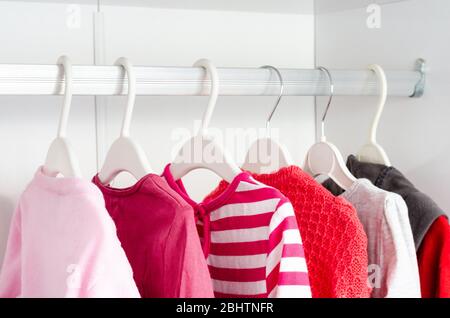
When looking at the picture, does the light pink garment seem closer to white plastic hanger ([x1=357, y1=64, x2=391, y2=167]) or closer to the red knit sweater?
the red knit sweater

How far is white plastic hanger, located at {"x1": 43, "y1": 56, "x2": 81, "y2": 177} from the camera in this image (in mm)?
957

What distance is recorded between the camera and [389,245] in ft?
3.33

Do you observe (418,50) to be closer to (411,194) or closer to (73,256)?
(411,194)

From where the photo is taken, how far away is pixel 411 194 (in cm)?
109

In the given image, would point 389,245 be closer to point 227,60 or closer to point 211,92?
point 211,92

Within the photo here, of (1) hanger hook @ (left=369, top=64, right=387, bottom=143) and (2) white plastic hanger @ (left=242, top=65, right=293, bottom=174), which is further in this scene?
(1) hanger hook @ (left=369, top=64, right=387, bottom=143)

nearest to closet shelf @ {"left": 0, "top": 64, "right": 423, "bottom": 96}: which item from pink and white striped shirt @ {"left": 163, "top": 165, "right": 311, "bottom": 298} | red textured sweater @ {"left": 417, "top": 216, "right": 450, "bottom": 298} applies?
pink and white striped shirt @ {"left": 163, "top": 165, "right": 311, "bottom": 298}

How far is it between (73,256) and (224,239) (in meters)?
0.22

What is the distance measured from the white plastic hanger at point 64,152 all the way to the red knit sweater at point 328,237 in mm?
220

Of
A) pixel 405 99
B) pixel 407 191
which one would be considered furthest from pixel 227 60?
pixel 407 191

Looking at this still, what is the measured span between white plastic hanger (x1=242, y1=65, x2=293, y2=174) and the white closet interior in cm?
26
